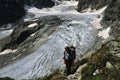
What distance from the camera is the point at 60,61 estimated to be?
132 ft

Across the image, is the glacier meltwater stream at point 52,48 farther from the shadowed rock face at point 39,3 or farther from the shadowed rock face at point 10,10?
the shadowed rock face at point 39,3

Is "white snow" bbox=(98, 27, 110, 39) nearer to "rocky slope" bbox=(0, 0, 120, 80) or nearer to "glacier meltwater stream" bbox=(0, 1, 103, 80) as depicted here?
"rocky slope" bbox=(0, 0, 120, 80)

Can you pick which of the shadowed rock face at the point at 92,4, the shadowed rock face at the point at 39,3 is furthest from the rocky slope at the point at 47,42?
the shadowed rock face at the point at 39,3

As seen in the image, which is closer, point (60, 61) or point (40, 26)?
point (60, 61)

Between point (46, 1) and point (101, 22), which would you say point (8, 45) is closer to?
point (101, 22)

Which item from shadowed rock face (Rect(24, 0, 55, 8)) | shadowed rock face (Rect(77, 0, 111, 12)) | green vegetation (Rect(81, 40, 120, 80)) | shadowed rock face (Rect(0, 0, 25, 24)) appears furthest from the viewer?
shadowed rock face (Rect(24, 0, 55, 8))

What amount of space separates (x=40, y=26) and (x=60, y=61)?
17132 millimetres

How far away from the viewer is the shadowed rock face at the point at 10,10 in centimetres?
9664

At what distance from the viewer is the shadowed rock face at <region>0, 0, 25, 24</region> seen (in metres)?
96.6

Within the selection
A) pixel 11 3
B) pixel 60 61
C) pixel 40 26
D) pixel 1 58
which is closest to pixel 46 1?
pixel 11 3

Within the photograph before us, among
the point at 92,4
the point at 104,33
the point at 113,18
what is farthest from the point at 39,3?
the point at 104,33

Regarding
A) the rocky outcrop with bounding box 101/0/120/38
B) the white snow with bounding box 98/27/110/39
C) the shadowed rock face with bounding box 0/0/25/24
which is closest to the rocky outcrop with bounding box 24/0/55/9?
the shadowed rock face with bounding box 0/0/25/24

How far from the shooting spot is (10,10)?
100 m

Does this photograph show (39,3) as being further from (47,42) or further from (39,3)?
(47,42)
